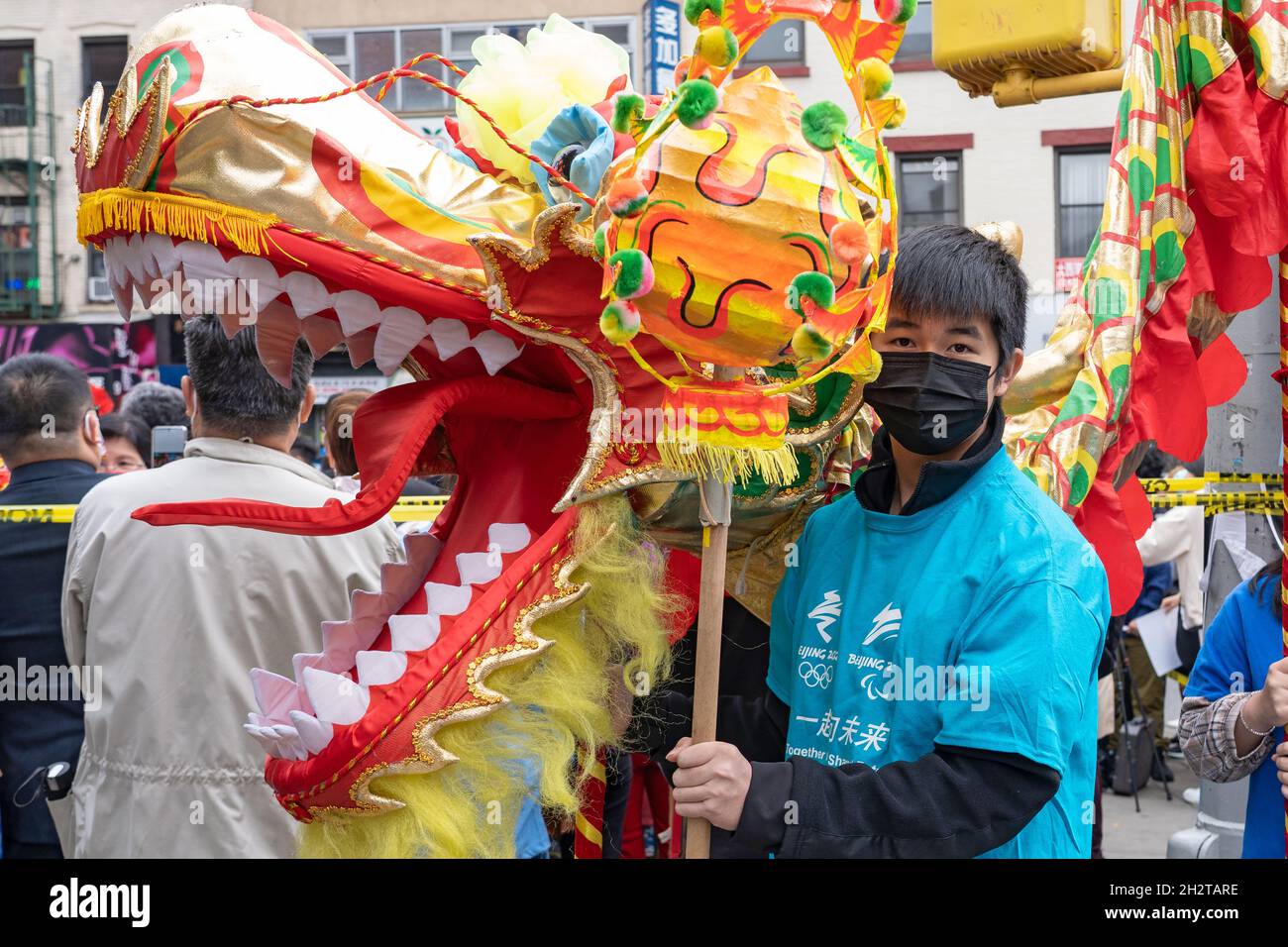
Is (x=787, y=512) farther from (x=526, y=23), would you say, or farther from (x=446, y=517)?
(x=526, y=23)

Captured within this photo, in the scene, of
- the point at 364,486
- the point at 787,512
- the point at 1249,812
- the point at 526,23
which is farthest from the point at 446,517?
the point at 526,23

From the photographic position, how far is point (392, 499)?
200 cm

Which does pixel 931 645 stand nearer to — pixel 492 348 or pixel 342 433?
pixel 492 348

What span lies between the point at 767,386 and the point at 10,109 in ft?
62.6

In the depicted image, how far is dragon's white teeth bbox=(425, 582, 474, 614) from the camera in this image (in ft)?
6.57

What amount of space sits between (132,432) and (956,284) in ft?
15.1

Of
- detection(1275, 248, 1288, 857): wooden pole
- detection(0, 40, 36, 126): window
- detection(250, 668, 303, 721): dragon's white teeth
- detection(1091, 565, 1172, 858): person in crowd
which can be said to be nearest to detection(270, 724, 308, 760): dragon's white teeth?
detection(250, 668, 303, 721): dragon's white teeth

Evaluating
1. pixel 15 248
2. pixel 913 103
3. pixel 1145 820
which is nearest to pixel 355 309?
pixel 1145 820

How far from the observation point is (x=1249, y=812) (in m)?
3.01

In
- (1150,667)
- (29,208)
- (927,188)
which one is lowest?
(1150,667)

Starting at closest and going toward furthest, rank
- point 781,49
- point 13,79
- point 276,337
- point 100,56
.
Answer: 1. point 276,337
2. point 781,49
3. point 100,56
4. point 13,79

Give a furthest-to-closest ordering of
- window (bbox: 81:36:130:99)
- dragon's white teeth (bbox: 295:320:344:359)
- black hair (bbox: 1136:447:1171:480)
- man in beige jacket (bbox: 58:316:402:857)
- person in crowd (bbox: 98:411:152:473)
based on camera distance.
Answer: window (bbox: 81:36:130:99), black hair (bbox: 1136:447:1171:480), person in crowd (bbox: 98:411:152:473), man in beige jacket (bbox: 58:316:402:857), dragon's white teeth (bbox: 295:320:344:359)

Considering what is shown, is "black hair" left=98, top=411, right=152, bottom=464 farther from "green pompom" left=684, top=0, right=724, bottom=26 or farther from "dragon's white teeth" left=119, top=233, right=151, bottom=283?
"green pompom" left=684, top=0, right=724, bottom=26

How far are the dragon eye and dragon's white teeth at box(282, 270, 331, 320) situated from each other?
375 mm
